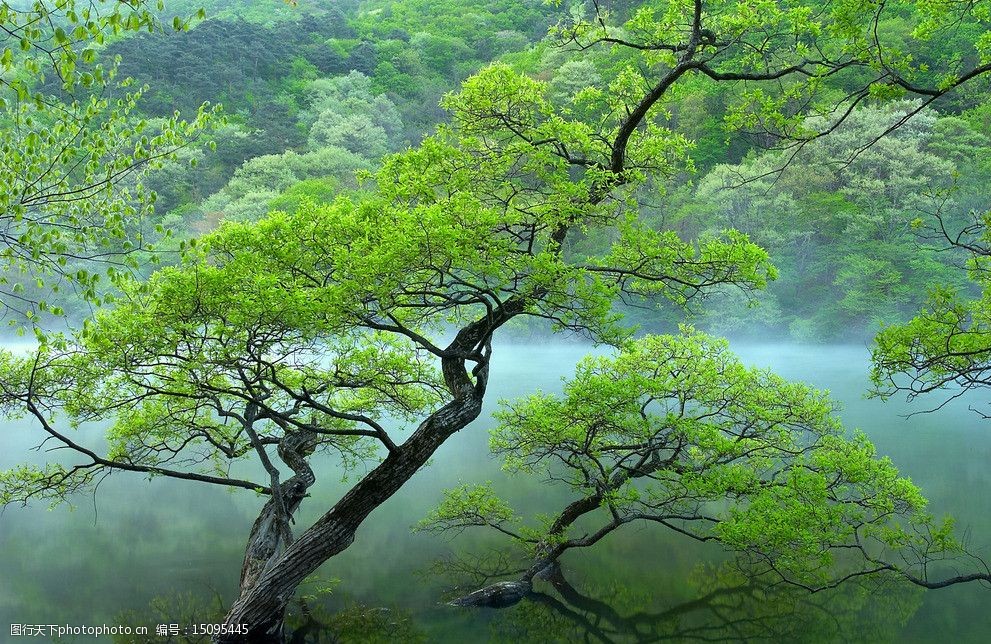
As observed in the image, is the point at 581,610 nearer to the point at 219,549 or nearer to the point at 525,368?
the point at 219,549

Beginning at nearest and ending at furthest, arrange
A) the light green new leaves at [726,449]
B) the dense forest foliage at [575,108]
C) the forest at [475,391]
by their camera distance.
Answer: the forest at [475,391]
the light green new leaves at [726,449]
the dense forest foliage at [575,108]

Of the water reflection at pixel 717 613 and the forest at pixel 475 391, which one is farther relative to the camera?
the water reflection at pixel 717 613

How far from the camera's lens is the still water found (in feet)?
24.8

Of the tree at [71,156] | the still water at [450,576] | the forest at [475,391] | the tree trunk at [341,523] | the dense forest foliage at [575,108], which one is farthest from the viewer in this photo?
the dense forest foliage at [575,108]

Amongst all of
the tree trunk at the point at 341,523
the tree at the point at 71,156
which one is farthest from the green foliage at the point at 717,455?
the tree at the point at 71,156

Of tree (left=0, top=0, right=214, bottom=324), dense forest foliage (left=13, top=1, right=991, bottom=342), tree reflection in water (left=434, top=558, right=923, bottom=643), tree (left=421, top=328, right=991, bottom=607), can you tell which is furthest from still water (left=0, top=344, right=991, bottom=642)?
dense forest foliage (left=13, top=1, right=991, bottom=342)

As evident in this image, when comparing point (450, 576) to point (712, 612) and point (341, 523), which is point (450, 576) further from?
point (341, 523)

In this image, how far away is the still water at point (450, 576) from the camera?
7.56 m

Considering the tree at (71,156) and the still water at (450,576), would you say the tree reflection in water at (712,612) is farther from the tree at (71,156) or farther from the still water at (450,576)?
the tree at (71,156)

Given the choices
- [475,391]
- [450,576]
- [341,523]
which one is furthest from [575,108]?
[341,523]

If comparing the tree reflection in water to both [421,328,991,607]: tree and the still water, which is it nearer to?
the still water

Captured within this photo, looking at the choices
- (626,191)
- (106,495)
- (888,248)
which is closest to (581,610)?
(626,191)

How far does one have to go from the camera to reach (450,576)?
889 centimetres

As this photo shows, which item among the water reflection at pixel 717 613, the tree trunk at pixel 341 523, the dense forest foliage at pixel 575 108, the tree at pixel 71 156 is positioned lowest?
the water reflection at pixel 717 613
